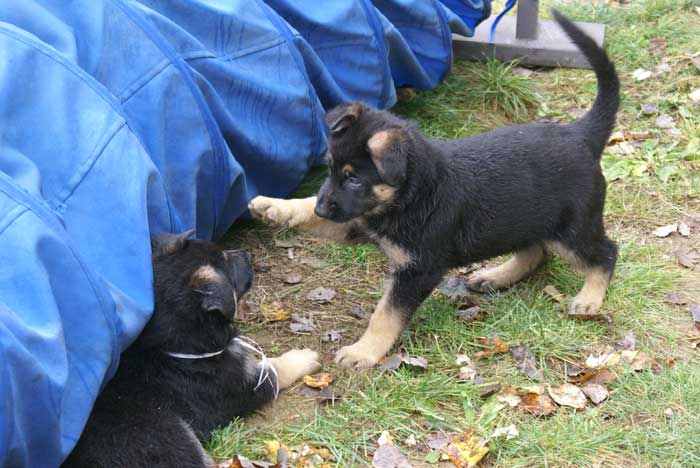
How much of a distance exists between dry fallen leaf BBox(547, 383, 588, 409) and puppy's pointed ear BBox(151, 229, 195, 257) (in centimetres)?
189

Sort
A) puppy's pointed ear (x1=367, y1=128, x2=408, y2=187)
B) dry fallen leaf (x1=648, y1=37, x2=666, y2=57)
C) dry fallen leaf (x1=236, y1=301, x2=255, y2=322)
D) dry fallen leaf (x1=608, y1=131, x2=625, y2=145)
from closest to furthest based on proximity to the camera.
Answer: puppy's pointed ear (x1=367, y1=128, x2=408, y2=187) < dry fallen leaf (x1=236, y1=301, x2=255, y2=322) < dry fallen leaf (x1=608, y1=131, x2=625, y2=145) < dry fallen leaf (x1=648, y1=37, x2=666, y2=57)

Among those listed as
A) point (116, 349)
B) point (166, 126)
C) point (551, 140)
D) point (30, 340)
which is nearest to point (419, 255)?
point (551, 140)

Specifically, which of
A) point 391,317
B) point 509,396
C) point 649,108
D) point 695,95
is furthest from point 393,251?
point 695,95

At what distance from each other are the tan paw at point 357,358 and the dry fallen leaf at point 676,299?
1.72 meters

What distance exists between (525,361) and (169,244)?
1.89 metres

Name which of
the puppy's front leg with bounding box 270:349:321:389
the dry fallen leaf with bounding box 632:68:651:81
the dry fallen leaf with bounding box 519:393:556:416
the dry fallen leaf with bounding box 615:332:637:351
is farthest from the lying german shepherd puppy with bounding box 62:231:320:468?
the dry fallen leaf with bounding box 632:68:651:81

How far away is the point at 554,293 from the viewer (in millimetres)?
5262

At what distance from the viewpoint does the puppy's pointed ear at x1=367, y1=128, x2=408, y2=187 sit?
430 centimetres

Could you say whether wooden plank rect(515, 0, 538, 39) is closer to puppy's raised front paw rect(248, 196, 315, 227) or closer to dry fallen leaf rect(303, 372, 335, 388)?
puppy's raised front paw rect(248, 196, 315, 227)

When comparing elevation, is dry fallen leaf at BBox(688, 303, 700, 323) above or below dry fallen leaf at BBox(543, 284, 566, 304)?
below

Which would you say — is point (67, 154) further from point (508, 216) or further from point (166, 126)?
point (508, 216)

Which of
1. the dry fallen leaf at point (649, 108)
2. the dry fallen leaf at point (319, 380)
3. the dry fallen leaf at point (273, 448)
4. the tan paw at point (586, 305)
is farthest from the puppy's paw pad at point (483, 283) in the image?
the dry fallen leaf at point (649, 108)

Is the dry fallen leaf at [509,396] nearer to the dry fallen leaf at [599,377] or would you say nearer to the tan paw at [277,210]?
the dry fallen leaf at [599,377]

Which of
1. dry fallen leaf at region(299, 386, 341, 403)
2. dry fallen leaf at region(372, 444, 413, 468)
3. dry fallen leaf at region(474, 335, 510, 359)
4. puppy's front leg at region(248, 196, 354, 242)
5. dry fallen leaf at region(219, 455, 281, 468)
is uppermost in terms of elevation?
puppy's front leg at region(248, 196, 354, 242)
